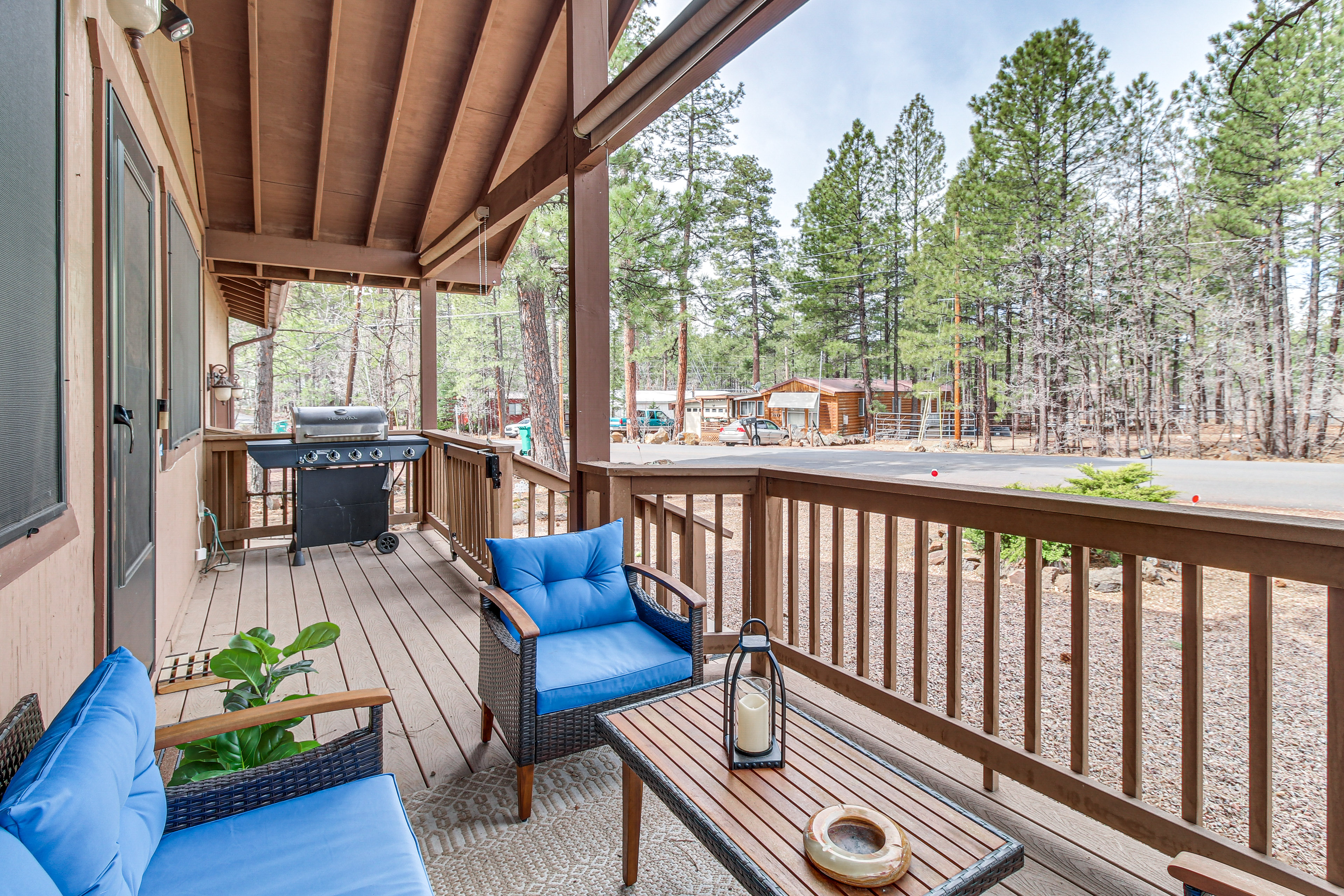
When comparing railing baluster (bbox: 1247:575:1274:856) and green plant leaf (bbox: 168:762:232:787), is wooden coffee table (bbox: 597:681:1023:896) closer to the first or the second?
railing baluster (bbox: 1247:575:1274:856)

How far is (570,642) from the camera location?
Answer: 2283 mm

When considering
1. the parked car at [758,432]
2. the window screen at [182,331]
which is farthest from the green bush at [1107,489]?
the parked car at [758,432]

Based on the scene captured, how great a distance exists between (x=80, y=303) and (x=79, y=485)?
47cm

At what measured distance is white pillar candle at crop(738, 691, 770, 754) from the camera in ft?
4.65

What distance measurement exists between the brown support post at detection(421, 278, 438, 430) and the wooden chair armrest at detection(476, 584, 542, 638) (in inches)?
173

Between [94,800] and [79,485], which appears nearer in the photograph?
[94,800]

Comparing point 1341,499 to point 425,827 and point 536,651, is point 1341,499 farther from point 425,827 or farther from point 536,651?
point 425,827

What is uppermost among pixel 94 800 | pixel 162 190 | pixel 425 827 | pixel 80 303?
pixel 162 190

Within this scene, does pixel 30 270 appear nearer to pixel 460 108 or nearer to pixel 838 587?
pixel 838 587

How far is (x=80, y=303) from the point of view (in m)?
1.60

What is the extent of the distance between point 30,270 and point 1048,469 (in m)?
8.78

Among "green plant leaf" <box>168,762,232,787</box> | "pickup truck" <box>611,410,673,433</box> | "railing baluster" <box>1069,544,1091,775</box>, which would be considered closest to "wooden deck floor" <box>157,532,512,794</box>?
"green plant leaf" <box>168,762,232,787</box>

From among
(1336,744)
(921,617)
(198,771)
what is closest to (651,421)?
(921,617)

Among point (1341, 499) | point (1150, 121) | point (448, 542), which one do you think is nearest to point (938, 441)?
point (1150, 121)
